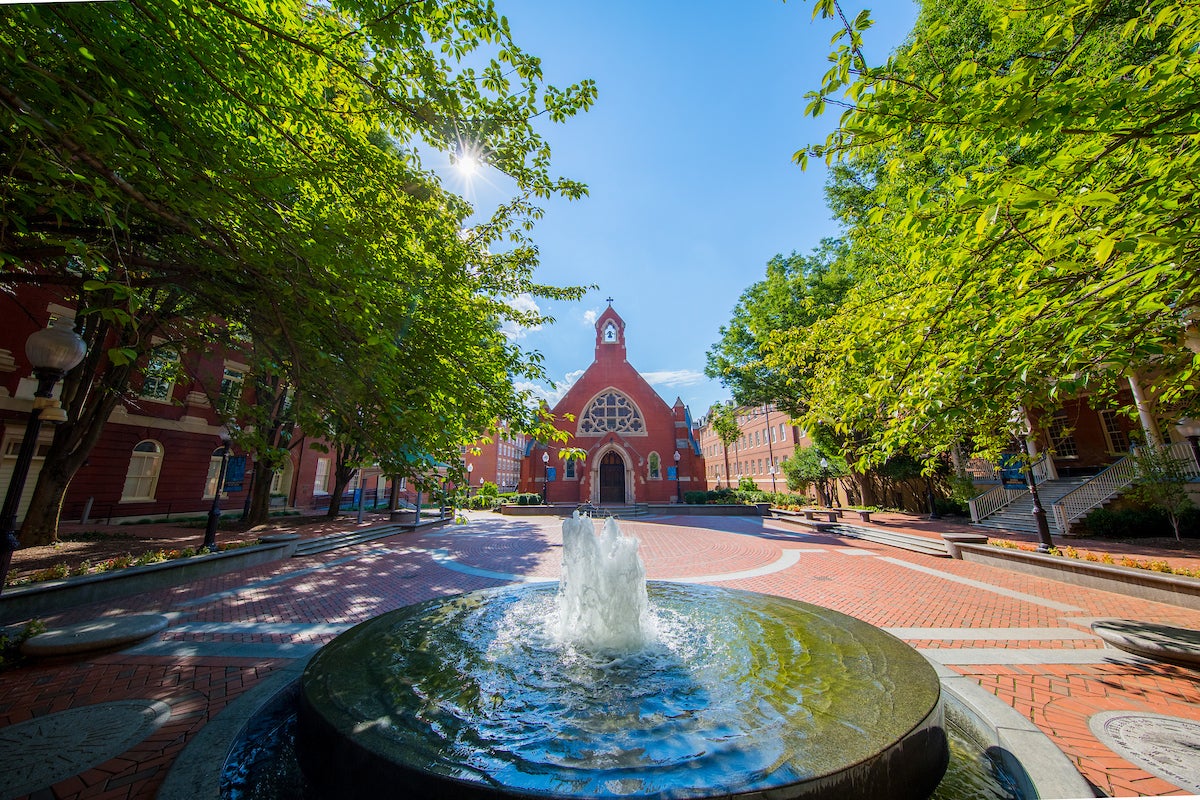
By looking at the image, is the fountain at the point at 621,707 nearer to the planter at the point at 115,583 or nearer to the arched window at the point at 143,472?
the planter at the point at 115,583

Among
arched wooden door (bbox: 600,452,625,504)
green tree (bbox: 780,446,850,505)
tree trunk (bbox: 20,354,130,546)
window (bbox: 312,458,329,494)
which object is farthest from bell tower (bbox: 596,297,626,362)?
tree trunk (bbox: 20,354,130,546)

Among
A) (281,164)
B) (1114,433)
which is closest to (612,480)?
(1114,433)

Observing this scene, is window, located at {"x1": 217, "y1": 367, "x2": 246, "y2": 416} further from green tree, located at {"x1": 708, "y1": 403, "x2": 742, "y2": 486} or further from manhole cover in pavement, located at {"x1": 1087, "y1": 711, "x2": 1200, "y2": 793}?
green tree, located at {"x1": 708, "y1": 403, "x2": 742, "y2": 486}

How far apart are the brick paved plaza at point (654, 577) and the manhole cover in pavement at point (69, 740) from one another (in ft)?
0.09

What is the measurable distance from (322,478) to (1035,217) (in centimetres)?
3327

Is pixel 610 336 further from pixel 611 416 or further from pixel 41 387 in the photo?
pixel 41 387

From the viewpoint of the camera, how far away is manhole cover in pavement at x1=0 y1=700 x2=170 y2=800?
9.18 feet

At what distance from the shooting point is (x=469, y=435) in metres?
5.17

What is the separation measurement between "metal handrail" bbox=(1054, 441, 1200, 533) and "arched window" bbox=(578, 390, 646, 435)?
20.8 meters

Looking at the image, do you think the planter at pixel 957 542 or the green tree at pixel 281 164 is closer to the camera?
the green tree at pixel 281 164

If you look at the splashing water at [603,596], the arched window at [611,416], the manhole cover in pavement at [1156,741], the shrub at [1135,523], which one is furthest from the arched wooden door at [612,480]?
the manhole cover in pavement at [1156,741]

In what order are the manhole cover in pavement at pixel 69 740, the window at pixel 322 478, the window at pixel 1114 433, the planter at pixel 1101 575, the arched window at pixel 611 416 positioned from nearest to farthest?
1. the manhole cover in pavement at pixel 69 740
2. the planter at pixel 1101 575
3. the window at pixel 1114 433
4. the window at pixel 322 478
5. the arched window at pixel 611 416

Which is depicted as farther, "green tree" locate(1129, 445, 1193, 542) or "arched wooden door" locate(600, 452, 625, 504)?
"arched wooden door" locate(600, 452, 625, 504)

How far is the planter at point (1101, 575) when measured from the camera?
22.9ft
